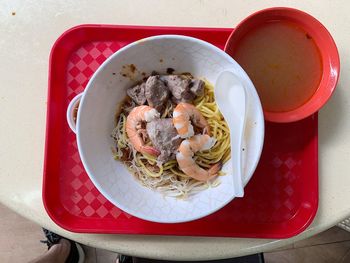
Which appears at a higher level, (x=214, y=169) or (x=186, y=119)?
(x=186, y=119)

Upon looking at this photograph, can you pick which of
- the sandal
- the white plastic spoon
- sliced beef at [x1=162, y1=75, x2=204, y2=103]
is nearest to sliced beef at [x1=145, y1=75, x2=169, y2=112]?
sliced beef at [x1=162, y1=75, x2=204, y2=103]

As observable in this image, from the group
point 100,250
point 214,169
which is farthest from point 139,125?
point 100,250

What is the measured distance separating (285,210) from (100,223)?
0.46 m

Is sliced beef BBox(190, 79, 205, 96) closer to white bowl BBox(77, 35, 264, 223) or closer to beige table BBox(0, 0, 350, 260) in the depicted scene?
white bowl BBox(77, 35, 264, 223)

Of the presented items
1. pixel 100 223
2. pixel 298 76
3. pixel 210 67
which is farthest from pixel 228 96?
pixel 100 223

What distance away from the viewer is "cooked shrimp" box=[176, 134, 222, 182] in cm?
87

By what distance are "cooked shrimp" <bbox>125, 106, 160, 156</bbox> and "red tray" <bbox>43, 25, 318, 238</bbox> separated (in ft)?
0.52

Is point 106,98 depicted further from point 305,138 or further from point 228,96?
point 305,138

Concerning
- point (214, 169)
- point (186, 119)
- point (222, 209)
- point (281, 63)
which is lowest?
point (222, 209)

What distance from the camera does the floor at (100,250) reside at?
1.60 m

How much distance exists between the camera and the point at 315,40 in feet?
3.00

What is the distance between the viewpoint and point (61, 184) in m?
0.95

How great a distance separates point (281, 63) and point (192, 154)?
0.32 m

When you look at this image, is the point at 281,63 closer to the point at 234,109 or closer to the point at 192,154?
the point at 234,109
